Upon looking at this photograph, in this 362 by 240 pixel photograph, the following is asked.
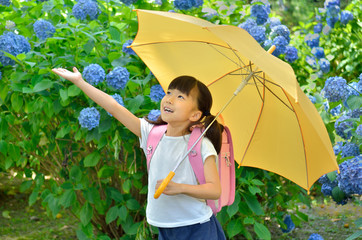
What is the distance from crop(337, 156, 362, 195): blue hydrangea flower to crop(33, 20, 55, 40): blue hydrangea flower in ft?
5.55

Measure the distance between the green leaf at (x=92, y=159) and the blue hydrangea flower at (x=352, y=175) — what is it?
1309 millimetres

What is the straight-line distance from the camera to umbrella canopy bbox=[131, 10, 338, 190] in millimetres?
2322

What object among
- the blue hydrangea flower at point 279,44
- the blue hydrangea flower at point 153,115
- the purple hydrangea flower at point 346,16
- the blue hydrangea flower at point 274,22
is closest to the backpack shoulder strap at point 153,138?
the blue hydrangea flower at point 153,115

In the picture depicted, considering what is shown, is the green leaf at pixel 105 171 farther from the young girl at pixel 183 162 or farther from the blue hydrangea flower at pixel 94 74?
the young girl at pixel 183 162

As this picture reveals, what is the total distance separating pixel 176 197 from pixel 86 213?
1126 millimetres

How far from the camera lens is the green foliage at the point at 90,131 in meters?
2.88

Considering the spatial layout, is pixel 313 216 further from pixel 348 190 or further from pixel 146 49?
pixel 146 49

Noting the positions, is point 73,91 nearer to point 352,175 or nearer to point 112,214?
point 112,214

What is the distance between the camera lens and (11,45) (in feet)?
9.20

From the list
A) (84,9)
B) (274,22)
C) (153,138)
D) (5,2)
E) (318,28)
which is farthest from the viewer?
(318,28)

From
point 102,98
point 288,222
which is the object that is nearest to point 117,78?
point 102,98

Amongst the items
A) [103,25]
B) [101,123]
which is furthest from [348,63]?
[101,123]

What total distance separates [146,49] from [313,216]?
8.27ft

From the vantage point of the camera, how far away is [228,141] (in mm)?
2350
